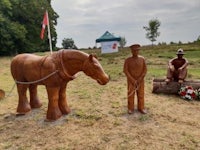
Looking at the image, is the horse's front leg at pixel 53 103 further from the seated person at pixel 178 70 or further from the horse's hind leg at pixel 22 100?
the seated person at pixel 178 70

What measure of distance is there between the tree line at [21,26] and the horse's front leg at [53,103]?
56.2 feet

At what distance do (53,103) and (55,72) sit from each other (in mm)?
621

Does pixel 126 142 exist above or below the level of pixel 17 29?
below

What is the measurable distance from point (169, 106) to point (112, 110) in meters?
1.40

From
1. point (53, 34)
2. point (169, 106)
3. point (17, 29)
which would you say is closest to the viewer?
point (169, 106)

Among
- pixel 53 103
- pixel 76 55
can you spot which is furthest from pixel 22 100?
pixel 76 55

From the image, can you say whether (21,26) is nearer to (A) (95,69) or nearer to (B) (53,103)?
(B) (53,103)

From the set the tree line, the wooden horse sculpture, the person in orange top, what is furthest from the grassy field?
the tree line

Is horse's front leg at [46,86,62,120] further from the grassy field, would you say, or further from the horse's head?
the horse's head

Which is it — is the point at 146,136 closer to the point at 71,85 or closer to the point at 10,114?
the point at 10,114

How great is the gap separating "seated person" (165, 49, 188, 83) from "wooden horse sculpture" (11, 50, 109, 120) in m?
2.96

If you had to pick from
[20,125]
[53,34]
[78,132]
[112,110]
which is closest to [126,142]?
[78,132]

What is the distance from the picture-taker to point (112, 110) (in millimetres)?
6008

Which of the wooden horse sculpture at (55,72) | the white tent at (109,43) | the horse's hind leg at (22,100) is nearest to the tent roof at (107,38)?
the white tent at (109,43)
